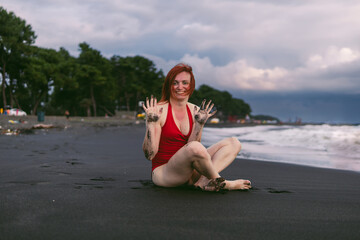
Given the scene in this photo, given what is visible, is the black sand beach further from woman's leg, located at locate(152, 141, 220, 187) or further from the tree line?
the tree line

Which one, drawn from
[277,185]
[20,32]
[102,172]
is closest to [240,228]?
[277,185]

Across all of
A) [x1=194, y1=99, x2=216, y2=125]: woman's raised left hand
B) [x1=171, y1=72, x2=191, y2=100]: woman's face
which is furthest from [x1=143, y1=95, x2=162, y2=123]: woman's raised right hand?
[x1=194, y1=99, x2=216, y2=125]: woman's raised left hand

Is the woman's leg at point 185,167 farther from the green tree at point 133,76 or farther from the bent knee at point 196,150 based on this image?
the green tree at point 133,76

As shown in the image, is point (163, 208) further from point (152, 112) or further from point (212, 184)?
point (152, 112)

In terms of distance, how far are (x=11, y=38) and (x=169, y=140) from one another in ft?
128

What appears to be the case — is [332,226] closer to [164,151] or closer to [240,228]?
[240,228]

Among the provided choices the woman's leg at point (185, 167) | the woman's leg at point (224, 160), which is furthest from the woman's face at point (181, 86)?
the woman's leg at point (224, 160)

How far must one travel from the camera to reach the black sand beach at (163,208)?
2377mm

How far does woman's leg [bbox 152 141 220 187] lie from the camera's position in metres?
3.47

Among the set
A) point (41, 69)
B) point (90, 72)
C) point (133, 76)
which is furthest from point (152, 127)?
point (133, 76)

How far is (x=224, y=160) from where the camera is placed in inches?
155

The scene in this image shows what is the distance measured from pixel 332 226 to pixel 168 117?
77.1 inches

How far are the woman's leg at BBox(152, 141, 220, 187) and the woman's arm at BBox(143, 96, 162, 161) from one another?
24cm

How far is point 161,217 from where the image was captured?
2.73 meters
